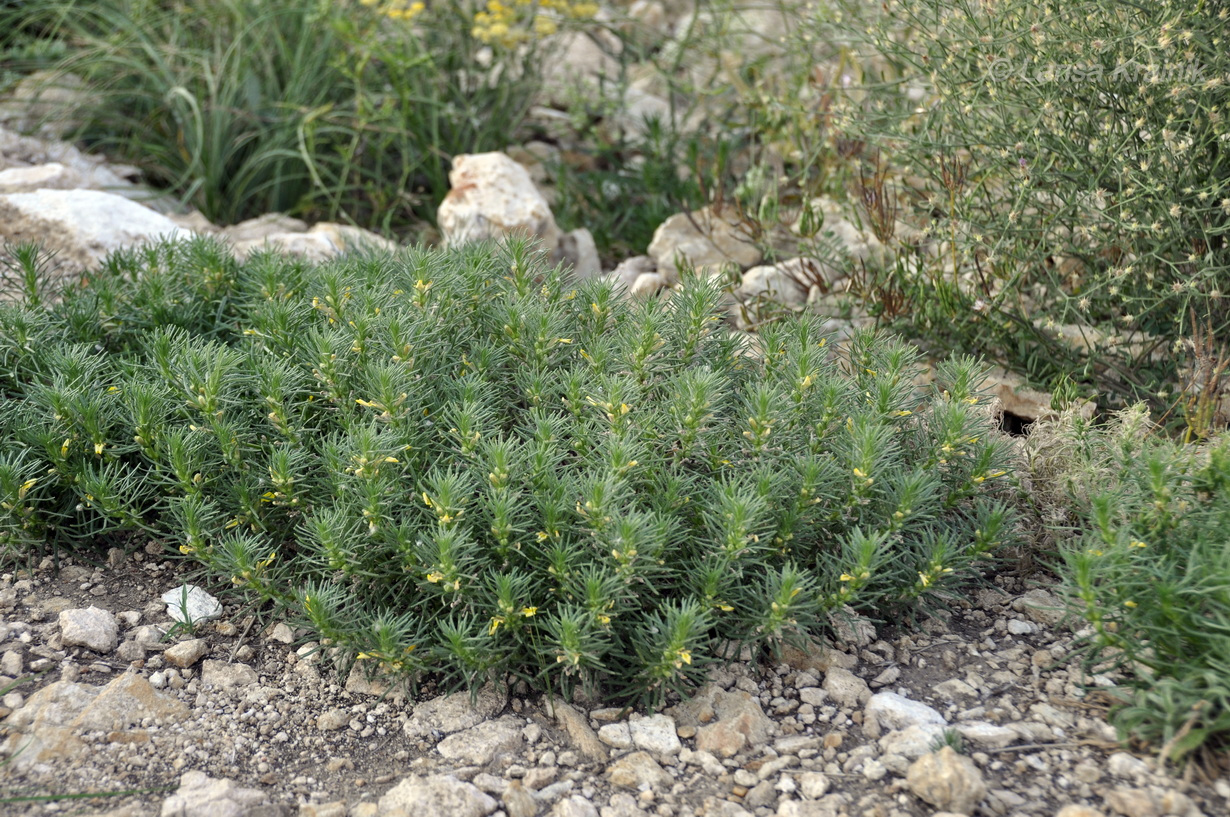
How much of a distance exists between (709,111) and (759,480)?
3.84 m

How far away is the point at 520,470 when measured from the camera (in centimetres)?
237

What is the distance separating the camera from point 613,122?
5926 millimetres

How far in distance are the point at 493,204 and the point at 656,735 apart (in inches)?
115

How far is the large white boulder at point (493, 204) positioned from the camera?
4.64 meters

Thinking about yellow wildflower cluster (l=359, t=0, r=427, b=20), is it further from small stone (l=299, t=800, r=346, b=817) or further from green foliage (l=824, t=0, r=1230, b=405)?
small stone (l=299, t=800, r=346, b=817)

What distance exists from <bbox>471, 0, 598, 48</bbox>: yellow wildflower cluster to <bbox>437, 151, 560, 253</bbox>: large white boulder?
25.7 inches

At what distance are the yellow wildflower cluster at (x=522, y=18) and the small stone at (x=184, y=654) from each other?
3.33 metres

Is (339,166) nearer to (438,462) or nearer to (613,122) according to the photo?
(613,122)

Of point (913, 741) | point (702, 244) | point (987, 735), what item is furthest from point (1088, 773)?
point (702, 244)

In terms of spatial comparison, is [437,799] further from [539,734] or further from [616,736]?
[616,736]

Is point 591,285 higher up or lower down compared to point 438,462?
higher up

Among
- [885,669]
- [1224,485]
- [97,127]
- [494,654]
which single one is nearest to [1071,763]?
[885,669]

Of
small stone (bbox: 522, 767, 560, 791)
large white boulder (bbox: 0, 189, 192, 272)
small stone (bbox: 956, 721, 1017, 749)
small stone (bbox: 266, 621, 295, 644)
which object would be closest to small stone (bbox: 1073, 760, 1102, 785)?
small stone (bbox: 956, 721, 1017, 749)

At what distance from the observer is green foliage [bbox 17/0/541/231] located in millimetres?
5254
